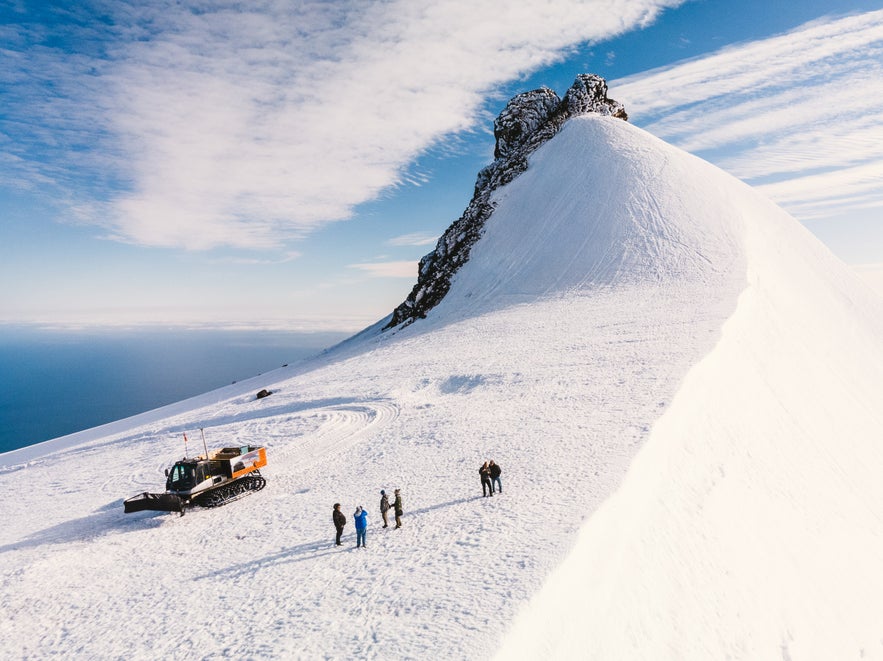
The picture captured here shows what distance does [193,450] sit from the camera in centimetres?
2348

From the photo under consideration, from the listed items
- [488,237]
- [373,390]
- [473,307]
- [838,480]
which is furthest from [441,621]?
[488,237]

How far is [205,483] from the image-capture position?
15.3m

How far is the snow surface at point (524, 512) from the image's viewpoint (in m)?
8.89

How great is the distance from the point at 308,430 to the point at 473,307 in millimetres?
25506

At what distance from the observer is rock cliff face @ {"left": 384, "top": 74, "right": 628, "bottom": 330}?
192 ft

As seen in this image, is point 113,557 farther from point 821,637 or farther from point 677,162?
point 677,162

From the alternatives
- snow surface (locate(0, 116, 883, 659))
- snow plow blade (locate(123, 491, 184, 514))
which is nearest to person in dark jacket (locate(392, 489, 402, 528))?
snow surface (locate(0, 116, 883, 659))

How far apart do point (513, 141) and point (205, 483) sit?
71732mm

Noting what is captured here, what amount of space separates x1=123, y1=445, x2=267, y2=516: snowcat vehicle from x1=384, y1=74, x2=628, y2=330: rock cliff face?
40.1m

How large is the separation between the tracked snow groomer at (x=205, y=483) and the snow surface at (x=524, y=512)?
55 centimetres

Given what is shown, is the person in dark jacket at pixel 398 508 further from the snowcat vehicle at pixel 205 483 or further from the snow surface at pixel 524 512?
the snowcat vehicle at pixel 205 483

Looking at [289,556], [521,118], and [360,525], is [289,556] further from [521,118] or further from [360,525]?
[521,118]

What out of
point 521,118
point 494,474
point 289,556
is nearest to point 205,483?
point 289,556

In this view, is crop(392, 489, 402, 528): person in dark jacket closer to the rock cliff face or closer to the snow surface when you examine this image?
the snow surface
